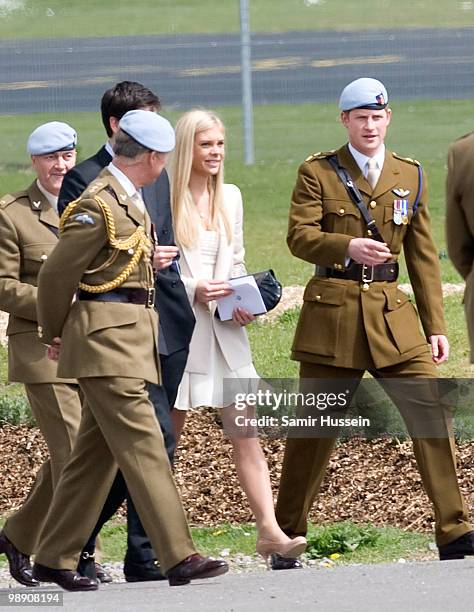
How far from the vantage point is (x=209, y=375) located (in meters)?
7.54

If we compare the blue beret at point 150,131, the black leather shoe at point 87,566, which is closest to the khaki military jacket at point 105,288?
the blue beret at point 150,131

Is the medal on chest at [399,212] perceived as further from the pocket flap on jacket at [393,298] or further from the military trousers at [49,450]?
the military trousers at [49,450]

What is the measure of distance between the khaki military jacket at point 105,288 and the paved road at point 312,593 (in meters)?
0.77

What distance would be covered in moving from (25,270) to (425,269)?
1.61 m

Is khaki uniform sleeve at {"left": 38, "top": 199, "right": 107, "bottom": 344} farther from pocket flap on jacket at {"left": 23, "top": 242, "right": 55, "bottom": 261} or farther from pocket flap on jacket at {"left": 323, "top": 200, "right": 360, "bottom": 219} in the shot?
pocket flap on jacket at {"left": 323, "top": 200, "right": 360, "bottom": 219}

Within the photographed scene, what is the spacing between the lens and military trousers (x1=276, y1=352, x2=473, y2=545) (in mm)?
7266

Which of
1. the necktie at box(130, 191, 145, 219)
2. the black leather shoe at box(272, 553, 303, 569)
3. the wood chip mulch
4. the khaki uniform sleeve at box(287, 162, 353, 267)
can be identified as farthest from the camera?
the wood chip mulch

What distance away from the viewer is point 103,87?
23641mm

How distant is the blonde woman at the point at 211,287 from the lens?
7.46 m

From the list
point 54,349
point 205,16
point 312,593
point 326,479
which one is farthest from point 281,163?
point 312,593

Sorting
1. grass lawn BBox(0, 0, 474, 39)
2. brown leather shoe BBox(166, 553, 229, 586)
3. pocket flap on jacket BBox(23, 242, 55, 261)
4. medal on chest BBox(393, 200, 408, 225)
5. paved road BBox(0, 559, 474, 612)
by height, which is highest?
grass lawn BBox(0, 0, 474, 39)

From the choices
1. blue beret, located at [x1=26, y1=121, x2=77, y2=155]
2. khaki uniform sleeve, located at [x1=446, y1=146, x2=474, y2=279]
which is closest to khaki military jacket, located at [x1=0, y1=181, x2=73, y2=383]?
blue beret, located at [x1=26, y1=121, x2=77, y2=155]

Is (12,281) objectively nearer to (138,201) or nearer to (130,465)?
(138,201)

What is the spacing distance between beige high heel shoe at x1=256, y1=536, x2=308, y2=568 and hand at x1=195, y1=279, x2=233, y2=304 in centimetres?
99
